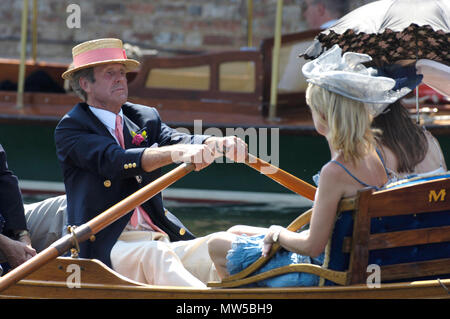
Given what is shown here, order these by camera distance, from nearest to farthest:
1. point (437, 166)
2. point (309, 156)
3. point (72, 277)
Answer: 1. point (72, 277)
2. point (437, 166)
3. point (309, 156)

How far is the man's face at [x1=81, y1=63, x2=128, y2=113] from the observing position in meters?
4.11

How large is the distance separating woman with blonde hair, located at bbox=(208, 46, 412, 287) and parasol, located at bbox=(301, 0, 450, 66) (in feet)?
4.13

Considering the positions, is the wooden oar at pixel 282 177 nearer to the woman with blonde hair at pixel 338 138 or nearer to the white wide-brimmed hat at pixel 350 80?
the woman with blonde hair at pixel 338 138

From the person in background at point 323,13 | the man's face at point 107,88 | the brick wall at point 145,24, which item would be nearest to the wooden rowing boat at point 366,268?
the man's face at point 107,88

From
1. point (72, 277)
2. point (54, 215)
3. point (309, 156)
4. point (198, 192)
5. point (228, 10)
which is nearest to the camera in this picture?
point (72, 277)

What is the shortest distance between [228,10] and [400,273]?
11.1m

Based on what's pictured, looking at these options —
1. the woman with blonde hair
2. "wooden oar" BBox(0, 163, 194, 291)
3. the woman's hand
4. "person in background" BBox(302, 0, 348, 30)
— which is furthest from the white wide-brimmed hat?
"person in background" BBox(302, 0, 348, 30)

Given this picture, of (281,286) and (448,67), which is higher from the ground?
(448,67)

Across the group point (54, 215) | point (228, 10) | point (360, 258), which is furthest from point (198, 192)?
point (228, 10)

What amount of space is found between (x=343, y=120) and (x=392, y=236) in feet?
1.66

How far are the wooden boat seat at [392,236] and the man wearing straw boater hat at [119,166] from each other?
630 mm

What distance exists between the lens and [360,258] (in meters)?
3.34

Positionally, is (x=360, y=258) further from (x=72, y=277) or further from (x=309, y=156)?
(x=309, y=156)

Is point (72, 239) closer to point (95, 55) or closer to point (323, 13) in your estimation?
point (95, 55)
